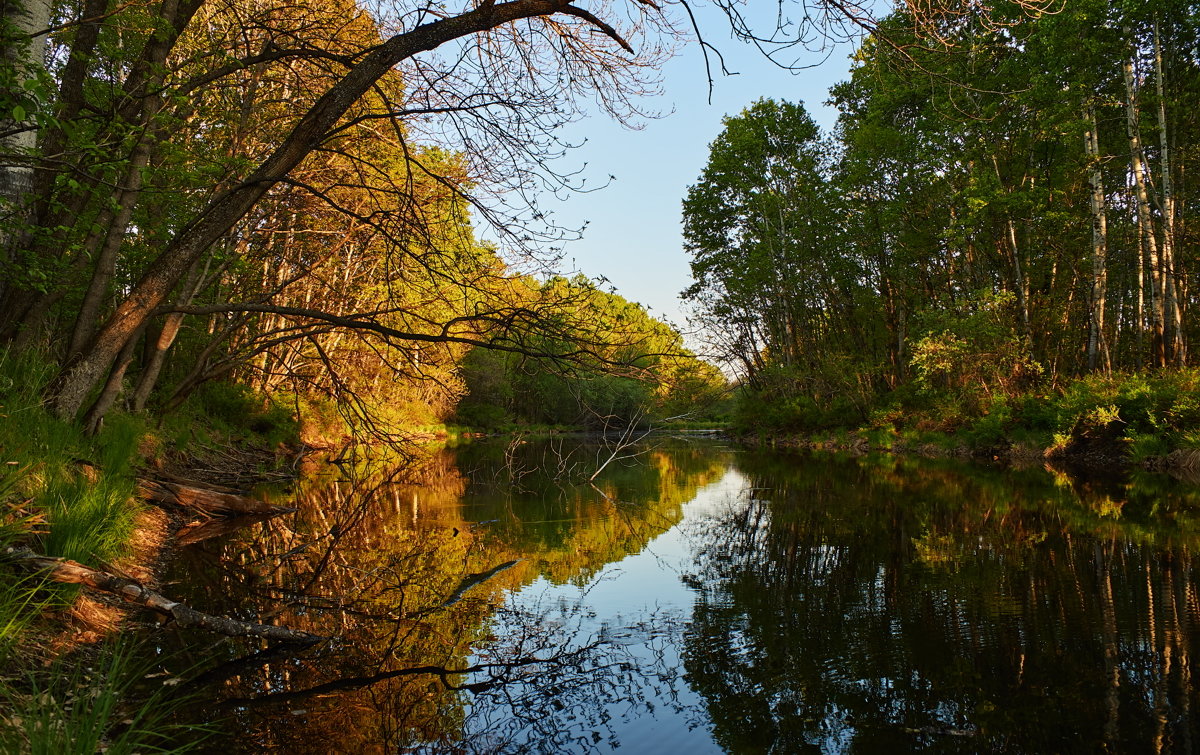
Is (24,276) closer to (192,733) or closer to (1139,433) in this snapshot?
(192,733)

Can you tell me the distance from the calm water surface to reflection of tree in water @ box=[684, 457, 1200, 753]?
0.8 inches

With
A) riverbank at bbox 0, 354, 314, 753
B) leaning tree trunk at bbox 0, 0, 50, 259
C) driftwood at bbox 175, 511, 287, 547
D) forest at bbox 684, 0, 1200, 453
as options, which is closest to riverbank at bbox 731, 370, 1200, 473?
forest at bbox 684, 0, 1200, 453

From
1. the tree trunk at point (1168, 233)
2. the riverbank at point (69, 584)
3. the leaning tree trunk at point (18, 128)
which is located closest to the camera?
the riverbank at point (69, 584)

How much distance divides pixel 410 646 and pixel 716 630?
214 centimetres

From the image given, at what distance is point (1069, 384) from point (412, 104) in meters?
17.3

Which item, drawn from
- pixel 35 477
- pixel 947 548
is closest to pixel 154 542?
pixel 35 477

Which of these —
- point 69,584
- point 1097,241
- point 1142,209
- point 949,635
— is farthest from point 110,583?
point 1097,241

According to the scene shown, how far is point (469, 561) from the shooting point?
22.1ft

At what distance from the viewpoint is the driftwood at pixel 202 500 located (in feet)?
26.3

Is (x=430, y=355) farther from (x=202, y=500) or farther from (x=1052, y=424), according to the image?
(x=1052, y=424)

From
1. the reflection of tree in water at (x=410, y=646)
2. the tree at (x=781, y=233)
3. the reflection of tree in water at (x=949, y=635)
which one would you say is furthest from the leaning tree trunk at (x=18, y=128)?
the tree at (x=781, y=233)

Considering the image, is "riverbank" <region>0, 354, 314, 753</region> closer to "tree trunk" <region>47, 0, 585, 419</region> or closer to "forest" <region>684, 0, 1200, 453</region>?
"tree trunk" <region>47, 0, 585, 419</region>

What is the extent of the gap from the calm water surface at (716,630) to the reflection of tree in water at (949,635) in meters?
0.02

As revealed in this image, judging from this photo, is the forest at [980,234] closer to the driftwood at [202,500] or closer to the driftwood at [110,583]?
the driftwood at [110,583]
